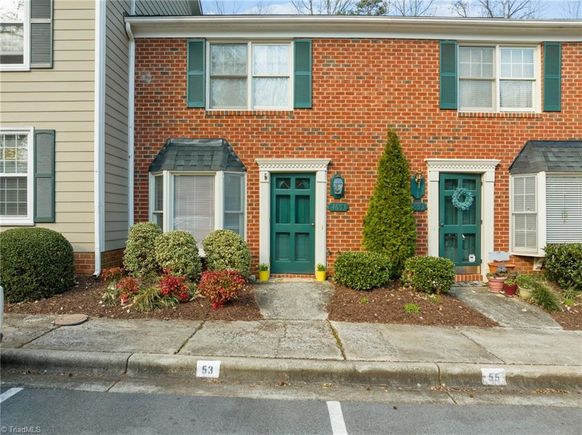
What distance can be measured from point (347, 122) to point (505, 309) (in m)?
4.56

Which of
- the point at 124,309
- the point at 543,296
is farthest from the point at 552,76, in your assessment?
the point at 124,309

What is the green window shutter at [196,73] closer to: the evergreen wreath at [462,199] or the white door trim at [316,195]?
the white door trim at [316,195]

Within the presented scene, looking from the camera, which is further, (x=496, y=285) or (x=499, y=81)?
(x=499, y=81)

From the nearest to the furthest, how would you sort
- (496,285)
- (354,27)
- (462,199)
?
(496,285) → (354,27) → (462,199)

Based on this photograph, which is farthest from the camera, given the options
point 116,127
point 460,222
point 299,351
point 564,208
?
point 460,222

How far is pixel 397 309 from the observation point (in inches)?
262

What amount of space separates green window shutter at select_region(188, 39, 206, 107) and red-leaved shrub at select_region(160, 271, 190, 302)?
3.90m

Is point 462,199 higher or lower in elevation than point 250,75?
lower

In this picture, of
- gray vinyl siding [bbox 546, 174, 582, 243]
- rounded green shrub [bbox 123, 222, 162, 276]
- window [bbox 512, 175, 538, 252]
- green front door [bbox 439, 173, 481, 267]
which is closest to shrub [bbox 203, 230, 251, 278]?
rounded green shrub [bbox 123, 222, 162, 276]

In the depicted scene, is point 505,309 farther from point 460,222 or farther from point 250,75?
point 250,75

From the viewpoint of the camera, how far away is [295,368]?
4430 mm

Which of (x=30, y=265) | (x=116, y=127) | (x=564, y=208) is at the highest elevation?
(x=116, y=127)

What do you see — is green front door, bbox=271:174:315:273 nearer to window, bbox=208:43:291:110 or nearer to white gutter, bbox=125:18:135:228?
window, bbox=208:43:291:110

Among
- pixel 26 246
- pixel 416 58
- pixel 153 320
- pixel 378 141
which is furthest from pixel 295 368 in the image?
pixel 416 58
